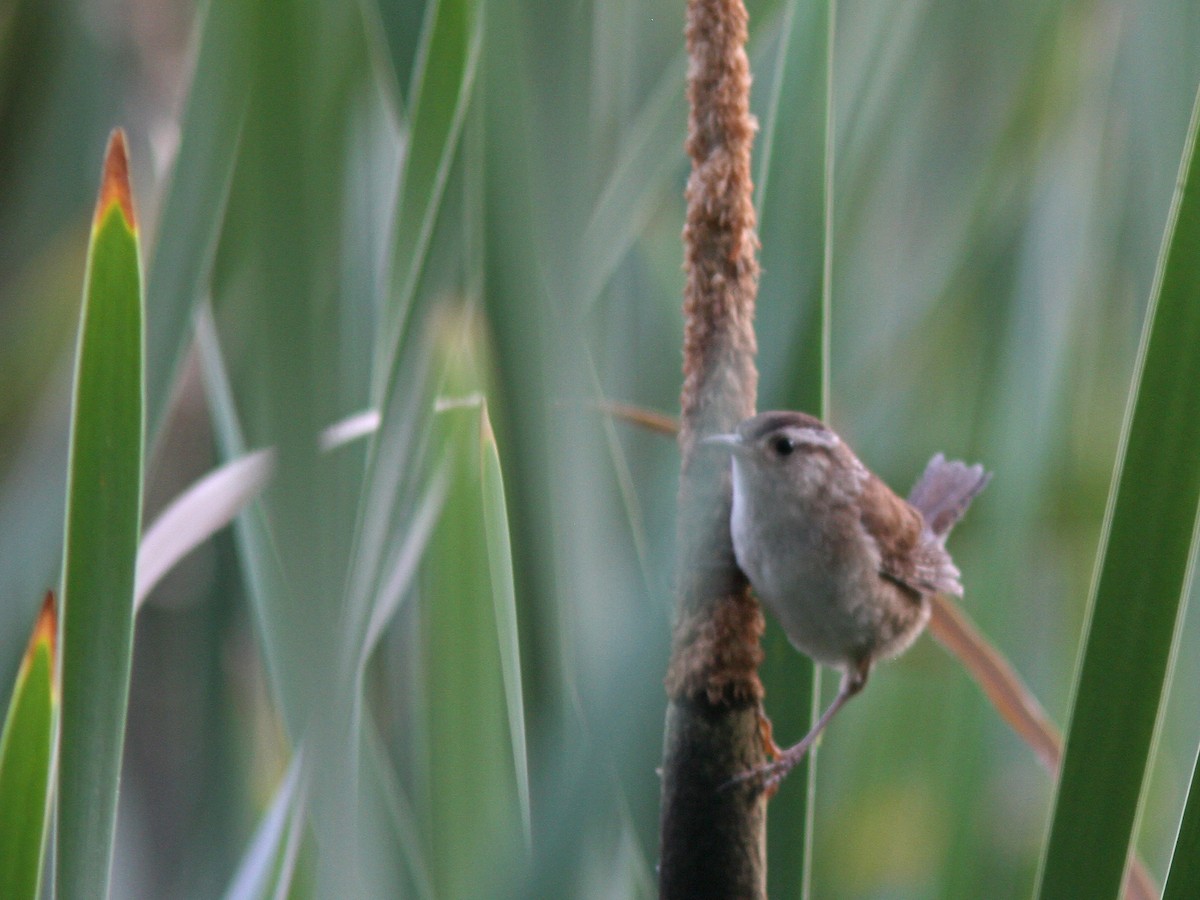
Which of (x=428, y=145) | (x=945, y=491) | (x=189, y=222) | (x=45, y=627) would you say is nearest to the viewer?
(x=45, y=627)

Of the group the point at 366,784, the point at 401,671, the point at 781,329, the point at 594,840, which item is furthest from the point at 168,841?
the point at 781,329

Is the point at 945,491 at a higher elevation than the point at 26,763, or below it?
higher

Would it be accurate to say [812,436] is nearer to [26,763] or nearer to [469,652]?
[469,652]

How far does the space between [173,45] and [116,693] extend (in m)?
0.92

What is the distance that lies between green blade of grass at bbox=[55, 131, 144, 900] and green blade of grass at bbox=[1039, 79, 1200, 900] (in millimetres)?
414

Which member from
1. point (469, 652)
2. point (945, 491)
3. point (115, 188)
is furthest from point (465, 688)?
point (945, 491)

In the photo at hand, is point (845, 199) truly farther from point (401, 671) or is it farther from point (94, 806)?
point (94, 806)

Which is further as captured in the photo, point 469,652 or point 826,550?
point 826,550

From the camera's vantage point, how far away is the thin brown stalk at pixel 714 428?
0.50 metres

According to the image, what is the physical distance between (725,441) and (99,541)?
0.28m

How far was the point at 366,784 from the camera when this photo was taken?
70cm

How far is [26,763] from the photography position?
1.58 ft

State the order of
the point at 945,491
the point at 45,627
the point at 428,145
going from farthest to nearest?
the point at 945,491, the point at 428,145, the point at 45,627

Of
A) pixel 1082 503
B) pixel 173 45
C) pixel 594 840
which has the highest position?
pixel 173 45
